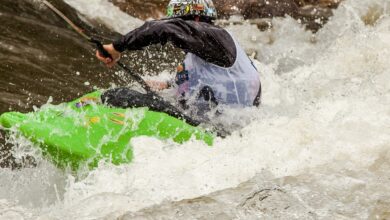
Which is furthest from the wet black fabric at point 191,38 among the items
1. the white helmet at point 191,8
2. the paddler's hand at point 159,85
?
the paddler's hand at point 159,85

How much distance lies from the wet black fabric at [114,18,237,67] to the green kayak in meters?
0.49

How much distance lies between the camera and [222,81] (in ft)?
13.9

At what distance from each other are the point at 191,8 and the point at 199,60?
0.37m

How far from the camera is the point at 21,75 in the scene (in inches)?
266

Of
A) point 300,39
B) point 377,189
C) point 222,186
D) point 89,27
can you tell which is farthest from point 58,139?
point 300,39

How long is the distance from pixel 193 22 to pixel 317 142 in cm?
114

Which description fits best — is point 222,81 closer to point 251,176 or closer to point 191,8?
point 191,8

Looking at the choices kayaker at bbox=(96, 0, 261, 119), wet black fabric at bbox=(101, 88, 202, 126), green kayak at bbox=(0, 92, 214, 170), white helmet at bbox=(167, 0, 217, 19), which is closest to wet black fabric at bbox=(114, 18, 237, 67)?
kayaker at bbox=(96, 0, 261, 119)

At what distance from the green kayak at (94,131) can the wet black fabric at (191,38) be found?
495 millimetres

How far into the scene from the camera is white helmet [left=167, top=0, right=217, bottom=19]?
434 centimetres

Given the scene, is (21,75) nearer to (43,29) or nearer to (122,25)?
(43,29)

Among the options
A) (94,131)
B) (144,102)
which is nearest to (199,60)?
(144,102)

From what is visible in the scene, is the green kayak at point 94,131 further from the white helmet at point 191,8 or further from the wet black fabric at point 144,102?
the white helmet at point 191,8

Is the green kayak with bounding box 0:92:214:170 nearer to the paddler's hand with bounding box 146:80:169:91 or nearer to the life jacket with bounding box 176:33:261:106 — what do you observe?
the life jacket with bounding box 176:33:261:106
